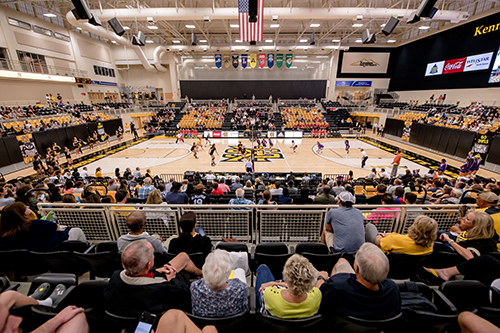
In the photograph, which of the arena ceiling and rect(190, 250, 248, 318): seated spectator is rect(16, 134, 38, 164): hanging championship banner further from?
rect(190, 250, 248, 318): seated spectator

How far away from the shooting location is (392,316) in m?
1.91

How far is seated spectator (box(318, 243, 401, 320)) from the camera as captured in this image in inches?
74.2

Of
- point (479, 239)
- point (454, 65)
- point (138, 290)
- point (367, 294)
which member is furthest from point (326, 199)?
point (454, 65)

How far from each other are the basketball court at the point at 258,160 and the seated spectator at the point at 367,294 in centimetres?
1139

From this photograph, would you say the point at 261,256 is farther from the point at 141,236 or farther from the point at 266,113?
the point at 266,113

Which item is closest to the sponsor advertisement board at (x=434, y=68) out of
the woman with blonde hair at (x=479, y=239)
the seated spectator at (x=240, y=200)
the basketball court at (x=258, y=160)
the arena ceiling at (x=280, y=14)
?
the arena ceiling at (x=280, y=14)

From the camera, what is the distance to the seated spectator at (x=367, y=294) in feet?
6.18

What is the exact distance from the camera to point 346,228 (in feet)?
10.4

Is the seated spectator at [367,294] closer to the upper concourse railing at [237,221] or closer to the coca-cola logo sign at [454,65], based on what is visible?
the upper concourse railing at [237,221]

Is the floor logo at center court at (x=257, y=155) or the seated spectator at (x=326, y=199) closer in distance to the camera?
the seated spectator at (x=326, y=199)

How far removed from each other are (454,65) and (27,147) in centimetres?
3962

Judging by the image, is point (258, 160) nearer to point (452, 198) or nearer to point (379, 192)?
point (379, 192)

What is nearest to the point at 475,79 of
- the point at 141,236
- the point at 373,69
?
the point at 373,69

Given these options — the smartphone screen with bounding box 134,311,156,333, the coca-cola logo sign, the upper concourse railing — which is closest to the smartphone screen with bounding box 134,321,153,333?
the smartphone screen with bounding box 134,311,156,333
